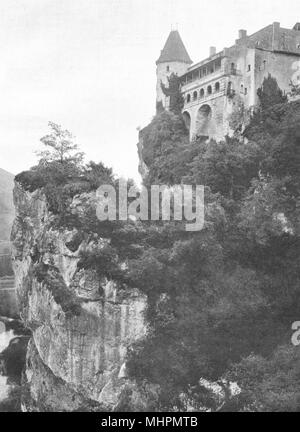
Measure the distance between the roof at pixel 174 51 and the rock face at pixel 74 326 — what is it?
2224 cm

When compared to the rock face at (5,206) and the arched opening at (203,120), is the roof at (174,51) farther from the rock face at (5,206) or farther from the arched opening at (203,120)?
the rock face at (5,206)

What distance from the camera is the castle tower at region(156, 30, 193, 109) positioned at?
188 feet

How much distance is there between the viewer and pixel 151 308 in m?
38.9

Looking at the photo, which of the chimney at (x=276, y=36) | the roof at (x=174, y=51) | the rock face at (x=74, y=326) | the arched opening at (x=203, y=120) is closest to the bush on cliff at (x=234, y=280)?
the rock face at (x=74, y=326)

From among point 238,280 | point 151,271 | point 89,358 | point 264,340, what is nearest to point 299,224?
point 238,280

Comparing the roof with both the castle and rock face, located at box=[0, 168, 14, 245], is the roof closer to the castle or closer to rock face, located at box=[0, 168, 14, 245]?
the castle

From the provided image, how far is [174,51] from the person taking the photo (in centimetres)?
5838

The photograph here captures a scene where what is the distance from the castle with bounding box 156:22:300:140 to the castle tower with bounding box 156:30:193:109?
2932mm

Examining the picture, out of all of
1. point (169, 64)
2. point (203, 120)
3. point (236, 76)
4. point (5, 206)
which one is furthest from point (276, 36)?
point (5, 206)

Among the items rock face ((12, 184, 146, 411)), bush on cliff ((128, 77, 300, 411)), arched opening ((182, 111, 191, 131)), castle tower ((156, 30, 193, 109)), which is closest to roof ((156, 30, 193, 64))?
castle tower ((156, 30, 193, 109))

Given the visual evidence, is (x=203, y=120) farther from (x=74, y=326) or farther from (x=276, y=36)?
(x=74, y=326)
